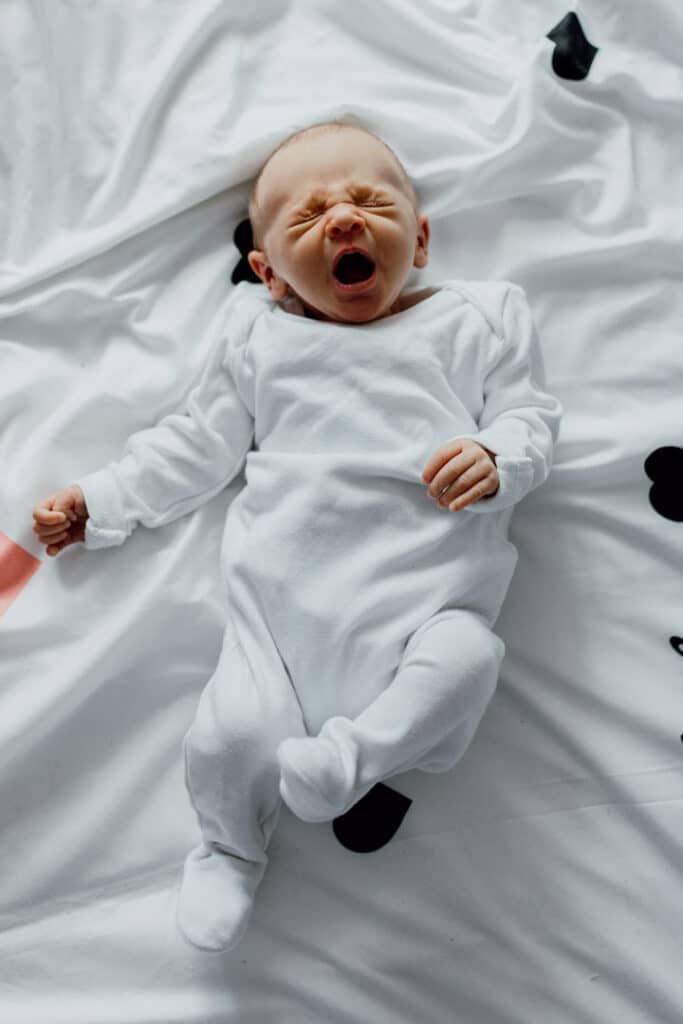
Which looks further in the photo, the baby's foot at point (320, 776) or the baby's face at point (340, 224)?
the baby's face at point (340, 224)

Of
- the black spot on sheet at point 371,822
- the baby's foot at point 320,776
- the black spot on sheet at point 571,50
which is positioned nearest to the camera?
the baby's foot at point 320,776

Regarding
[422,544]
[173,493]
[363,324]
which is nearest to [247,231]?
[363,324]

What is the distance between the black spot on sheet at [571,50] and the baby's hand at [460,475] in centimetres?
54

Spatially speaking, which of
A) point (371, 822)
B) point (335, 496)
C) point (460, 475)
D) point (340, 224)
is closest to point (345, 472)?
point (335, 496)

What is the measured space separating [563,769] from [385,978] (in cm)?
28

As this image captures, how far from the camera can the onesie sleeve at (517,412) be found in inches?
36.9

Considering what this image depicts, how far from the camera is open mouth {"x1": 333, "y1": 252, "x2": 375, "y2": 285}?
1.01 meters

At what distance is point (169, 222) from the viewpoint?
1151 millimetres

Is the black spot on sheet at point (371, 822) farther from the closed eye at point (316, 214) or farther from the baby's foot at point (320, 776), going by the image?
the closed eye at point (316, 214)

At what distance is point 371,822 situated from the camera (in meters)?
0.95

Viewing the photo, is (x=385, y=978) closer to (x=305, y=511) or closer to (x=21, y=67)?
(x=305, y=511)

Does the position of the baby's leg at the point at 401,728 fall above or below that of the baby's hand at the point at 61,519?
below

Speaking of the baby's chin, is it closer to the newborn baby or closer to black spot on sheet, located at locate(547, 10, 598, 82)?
the newborn baby

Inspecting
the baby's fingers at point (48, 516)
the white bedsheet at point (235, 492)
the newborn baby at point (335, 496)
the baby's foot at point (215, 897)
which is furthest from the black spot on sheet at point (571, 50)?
the baby's foot at point (215, 897)
